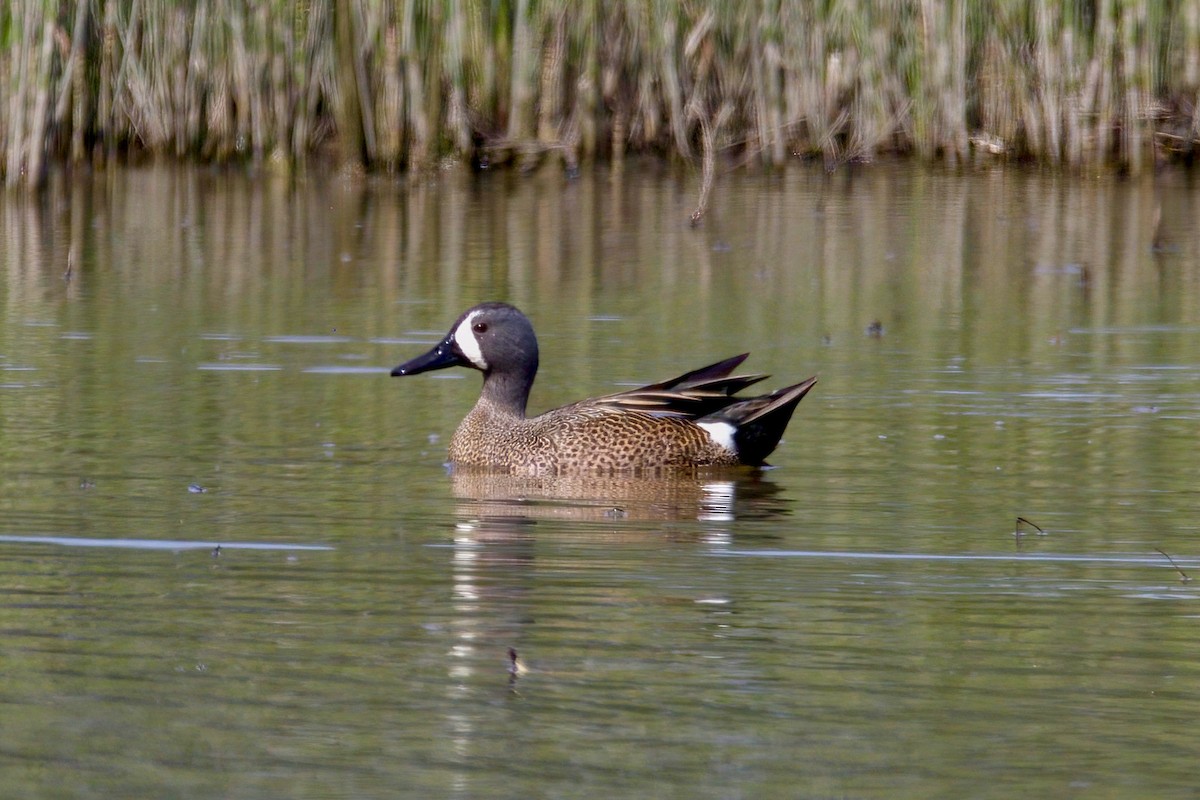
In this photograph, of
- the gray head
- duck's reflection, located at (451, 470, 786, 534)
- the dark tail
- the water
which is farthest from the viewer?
the gray head

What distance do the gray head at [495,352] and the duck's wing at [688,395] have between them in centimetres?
55

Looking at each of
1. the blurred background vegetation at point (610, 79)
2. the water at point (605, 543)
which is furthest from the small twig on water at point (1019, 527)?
the blurred background vegetation at point (610, 79)

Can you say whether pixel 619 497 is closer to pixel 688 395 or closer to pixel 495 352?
pixel 688 395

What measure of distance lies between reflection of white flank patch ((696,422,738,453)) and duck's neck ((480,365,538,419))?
80 centimetres

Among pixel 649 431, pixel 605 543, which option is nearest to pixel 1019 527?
pixel 605 543

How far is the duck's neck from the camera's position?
7996mm

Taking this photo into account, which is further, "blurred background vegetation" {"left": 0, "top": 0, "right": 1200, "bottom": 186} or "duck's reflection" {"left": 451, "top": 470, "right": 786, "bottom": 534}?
"blurred background vegetation" {"left": 0, "top": 0, "right": 1200, "bottom": 186}

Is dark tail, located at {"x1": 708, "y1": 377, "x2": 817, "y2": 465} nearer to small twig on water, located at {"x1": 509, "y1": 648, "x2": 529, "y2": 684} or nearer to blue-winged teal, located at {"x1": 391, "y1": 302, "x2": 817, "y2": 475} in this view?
blue-winged teal, located at {"x1": 391, "y1": 302, "x2": 817, "y2": 475}

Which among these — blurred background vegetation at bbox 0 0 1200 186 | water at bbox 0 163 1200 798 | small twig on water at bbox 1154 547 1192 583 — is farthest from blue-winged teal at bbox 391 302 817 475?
blurred background vegetation at bbox 0 0 1200 186

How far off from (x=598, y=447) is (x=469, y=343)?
0.88 meters

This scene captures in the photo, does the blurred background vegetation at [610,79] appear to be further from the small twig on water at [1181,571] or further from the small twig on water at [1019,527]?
the small twig on water at [1181,571]

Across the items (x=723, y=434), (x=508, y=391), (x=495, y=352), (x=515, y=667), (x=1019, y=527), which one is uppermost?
(x=495, y=352)

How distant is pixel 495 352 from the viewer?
26.6ft

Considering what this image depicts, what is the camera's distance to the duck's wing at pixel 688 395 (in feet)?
24.4
